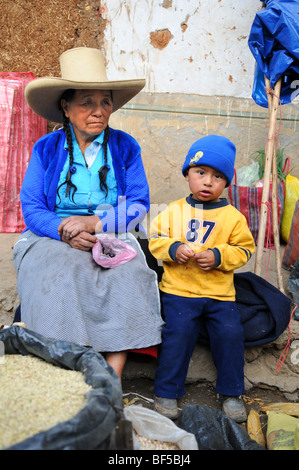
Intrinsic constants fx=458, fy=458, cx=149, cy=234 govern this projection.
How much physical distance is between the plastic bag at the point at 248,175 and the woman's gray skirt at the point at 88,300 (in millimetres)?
2275

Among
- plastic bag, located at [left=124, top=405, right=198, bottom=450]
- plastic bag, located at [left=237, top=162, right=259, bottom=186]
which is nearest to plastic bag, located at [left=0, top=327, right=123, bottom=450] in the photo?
plastic bag, located at [left=124, top=405, right=198, bottom=450]

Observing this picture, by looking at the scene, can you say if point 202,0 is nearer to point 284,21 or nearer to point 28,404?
point 284,21

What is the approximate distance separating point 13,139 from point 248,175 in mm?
2245

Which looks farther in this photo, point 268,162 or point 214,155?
point 268,162

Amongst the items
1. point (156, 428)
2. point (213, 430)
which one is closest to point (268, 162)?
point (213, 430)

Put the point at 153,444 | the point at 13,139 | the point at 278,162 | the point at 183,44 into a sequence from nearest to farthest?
the point at 153,444 → the point at 13,139 → the point at 183,44 → the point at 278,162

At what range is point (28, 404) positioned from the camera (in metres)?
1.47

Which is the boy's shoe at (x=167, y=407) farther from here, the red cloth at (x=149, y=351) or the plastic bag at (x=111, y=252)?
the plastic bag at (x=111, y=252)

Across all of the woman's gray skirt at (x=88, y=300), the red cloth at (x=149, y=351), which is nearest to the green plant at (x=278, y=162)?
the woman's gray skirt at (x=88, y=300)

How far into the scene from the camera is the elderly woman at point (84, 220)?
2.28 m

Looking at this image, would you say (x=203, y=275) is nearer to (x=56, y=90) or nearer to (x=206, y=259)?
(x=206, y=259)

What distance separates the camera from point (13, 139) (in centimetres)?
418

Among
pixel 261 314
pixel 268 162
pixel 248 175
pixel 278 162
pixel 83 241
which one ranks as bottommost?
pixel 261 314
